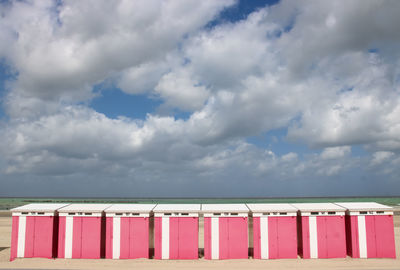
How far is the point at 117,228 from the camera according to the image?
19984mm

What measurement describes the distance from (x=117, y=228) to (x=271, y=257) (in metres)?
9.09

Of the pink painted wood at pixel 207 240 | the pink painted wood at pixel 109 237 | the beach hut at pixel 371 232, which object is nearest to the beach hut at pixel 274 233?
the pink painted wood at pixel 207 240

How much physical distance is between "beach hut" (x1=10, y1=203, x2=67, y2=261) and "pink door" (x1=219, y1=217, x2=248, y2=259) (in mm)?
9841

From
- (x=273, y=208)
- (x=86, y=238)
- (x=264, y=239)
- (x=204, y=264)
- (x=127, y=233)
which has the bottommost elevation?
(x=204, y=264)

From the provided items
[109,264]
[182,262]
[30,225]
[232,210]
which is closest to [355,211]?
[232,210]

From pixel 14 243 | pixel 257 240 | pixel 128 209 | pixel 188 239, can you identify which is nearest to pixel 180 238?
pixel 188 239

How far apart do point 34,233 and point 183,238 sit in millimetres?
8694

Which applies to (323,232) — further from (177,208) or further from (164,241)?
(164,241)

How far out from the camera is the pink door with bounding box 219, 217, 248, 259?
64.7 ft

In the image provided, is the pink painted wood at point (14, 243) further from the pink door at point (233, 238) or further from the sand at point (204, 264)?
the pink door at point (233, 238)

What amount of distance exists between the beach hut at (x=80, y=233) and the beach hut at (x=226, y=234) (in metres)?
6.26

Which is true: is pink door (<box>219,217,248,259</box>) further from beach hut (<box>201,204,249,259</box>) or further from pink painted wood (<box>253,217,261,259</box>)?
pink painted wood (<box>253,217,261,259</box>)

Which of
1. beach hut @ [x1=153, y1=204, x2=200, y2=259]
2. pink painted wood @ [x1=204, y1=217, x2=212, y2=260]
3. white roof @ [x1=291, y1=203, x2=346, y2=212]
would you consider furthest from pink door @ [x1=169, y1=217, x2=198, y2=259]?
white roof @ [x1=291, y1=203, x2=346, y2=212]

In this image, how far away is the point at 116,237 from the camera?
19.9 m
